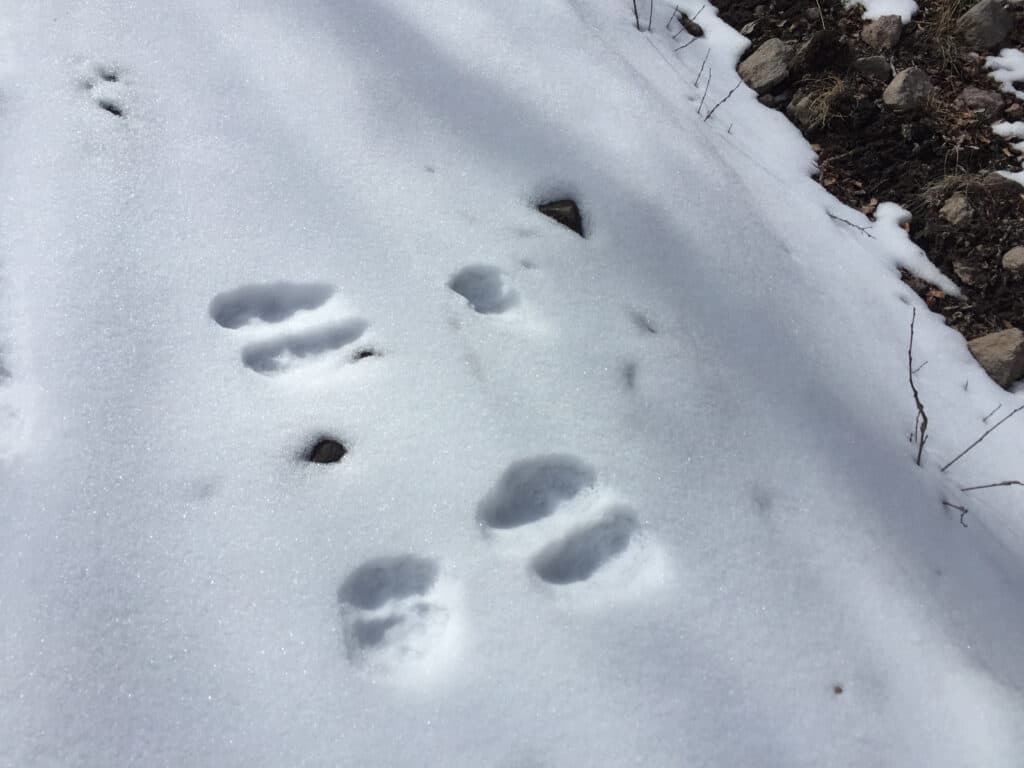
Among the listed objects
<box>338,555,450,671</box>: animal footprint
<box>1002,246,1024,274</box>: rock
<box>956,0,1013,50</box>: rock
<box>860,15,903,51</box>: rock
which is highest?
<box>956,0,1013,50</box>: rock

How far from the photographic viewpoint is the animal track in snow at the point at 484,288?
1511mm

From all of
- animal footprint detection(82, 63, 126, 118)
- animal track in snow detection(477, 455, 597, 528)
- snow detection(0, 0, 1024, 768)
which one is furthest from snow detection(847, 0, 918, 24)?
animal footprint detection(82, 63, 126, 118)

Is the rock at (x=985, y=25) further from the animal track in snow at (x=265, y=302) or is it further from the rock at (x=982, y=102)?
the animal track in snow at (x=265, y=302)

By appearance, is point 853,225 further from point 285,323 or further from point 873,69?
point 285,323

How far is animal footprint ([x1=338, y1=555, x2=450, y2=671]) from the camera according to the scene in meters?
1.10

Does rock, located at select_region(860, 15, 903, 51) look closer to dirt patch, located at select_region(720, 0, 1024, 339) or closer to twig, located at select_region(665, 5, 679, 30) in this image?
dirt patch, located at select_region(720, 0, 1024, 339)

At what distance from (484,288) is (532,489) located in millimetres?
500

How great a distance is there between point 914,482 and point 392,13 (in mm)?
1881

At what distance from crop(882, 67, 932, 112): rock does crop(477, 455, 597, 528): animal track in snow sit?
6.83 feet

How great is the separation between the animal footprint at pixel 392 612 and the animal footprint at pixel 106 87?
4.35 feet

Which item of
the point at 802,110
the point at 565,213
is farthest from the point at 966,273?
the point at 565,213

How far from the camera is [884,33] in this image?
2.69m

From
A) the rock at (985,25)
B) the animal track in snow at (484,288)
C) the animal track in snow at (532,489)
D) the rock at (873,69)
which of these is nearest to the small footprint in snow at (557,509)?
the animal track in snow at (532,489)

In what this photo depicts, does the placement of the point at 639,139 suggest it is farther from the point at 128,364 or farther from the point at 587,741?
the point at 587,741
